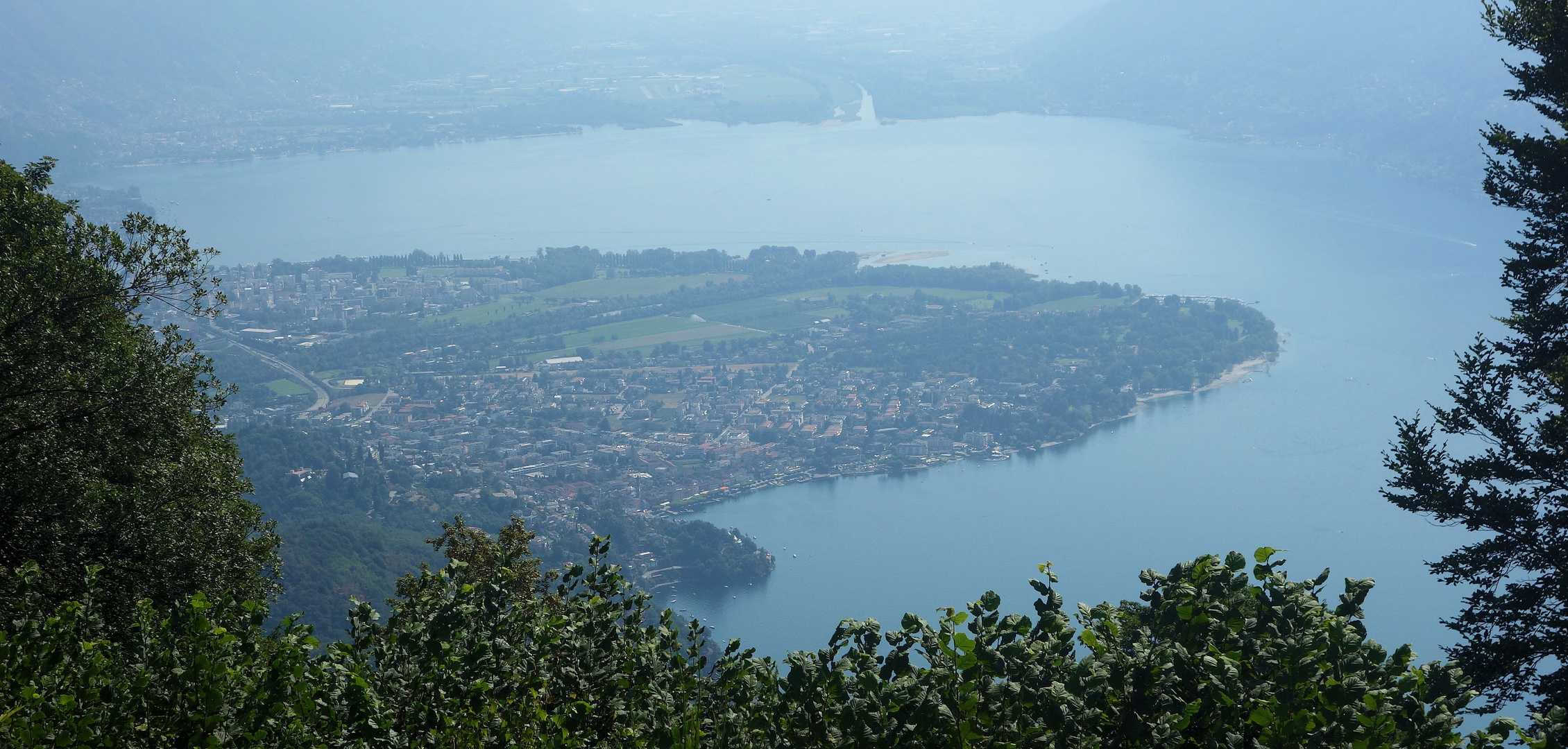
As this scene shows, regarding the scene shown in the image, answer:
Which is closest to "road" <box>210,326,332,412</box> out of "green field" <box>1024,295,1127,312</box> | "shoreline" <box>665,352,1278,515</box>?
"shoreline" <box>665,352,1278,515</box>

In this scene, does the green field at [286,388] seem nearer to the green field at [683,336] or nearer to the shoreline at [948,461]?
the green field at [683,336]

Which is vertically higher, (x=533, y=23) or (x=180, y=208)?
(x=533, y=23)

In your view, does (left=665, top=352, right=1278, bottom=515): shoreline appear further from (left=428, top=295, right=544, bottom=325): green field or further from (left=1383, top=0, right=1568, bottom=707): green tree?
(left=1383, top=0, right=1568, bottom=707): green tree

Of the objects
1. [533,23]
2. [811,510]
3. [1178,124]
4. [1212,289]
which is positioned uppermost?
[533,23]

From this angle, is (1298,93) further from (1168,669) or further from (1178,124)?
(1168,669)

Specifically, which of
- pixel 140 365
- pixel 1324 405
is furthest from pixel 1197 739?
pixel 1324 405

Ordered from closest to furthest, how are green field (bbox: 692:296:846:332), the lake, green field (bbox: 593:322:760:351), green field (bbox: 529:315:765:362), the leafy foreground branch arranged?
the leafy foreground branch < the lake < green field (bbox: 529:315:765:362) < green field (bbox: 593:322:760:351) < green field (bbox: 692:296:846:332)
